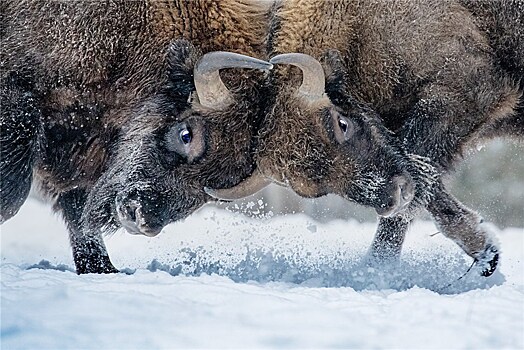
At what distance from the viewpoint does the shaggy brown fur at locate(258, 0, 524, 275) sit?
20.0 feet

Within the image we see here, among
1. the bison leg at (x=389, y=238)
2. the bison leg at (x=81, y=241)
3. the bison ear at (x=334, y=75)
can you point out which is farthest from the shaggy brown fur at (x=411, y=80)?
the bison leg at (x=81, y=241)

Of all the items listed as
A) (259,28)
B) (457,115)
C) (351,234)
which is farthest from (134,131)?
(351,234)

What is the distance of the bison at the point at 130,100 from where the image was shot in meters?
5.83

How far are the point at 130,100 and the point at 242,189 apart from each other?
3.00 ft

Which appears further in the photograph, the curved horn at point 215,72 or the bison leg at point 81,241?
the bison leg at point 81,241

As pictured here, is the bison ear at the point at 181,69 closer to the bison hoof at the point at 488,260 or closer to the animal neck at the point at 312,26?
the animal neck at the point at 312,26

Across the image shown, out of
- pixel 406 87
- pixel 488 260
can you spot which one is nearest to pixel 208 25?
pixel 406 87

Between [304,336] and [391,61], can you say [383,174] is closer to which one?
[391,61]

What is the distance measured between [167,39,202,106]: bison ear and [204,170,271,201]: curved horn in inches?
23.4

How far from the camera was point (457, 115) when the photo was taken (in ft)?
20.4

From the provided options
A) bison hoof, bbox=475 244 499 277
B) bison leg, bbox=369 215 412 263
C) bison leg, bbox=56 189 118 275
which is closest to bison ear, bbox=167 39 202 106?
bison leg, bbox=56 189 118 275

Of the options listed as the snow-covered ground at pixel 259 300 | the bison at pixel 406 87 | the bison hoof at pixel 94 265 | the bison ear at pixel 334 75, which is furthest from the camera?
the bison hoof at pixel 94 265

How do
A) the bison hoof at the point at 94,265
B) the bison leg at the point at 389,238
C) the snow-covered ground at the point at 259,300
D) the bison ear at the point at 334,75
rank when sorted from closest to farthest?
the snow-covered ground at the point at 259,300 → the bison ear at the point at 334,75 → the bison hoof at the point at 94,265 → the bison leg at the point at 389,238

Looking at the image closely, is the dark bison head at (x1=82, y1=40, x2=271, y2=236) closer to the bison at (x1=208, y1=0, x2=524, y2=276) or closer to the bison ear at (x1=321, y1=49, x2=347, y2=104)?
the bison at (x1=208, y1=0, x2=524, y2=276)
